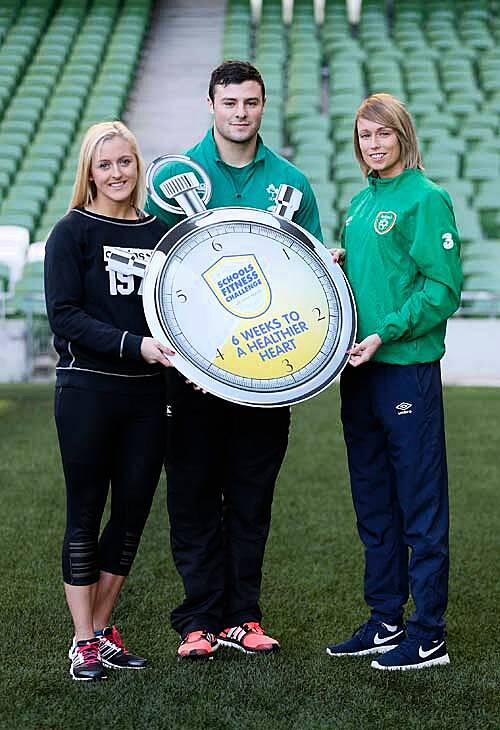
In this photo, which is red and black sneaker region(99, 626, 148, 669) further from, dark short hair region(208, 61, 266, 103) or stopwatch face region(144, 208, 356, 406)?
dark short hair region(208, 61, 266, 103)

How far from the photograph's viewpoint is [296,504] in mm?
5004

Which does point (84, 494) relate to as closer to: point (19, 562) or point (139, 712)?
point (139, 712)

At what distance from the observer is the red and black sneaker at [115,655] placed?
9.35ft

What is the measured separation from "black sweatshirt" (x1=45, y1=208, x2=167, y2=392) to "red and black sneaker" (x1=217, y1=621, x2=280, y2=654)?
770mm

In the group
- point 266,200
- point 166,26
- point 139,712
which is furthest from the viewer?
point 166,26

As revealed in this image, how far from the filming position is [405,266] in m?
2.81

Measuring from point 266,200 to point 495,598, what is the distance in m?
1.54

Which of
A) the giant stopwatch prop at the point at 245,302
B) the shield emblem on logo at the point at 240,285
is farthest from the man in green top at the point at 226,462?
the shield emblem on logo at the point at 240,285

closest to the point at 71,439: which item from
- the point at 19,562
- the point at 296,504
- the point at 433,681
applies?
the point at 433,681

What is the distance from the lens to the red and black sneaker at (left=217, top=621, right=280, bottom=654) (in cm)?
301

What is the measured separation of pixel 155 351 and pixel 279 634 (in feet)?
3.41

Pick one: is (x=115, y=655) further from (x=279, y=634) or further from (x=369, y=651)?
(x=369, y=651)

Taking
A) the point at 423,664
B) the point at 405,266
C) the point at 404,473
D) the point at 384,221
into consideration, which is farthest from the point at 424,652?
the point at 384,221

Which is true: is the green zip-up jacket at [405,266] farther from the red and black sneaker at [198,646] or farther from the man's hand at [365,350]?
the red and black sneaker at [198,646]
